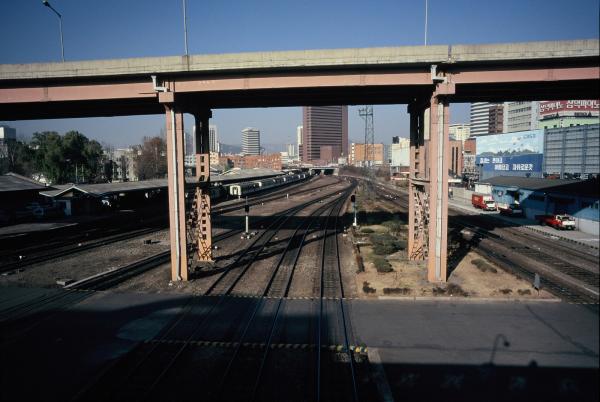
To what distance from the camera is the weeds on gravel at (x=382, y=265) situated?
68.6 feet

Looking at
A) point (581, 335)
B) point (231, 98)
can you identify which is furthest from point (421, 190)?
point (581, 335)

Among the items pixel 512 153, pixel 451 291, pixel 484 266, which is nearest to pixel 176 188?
pixel 451 291

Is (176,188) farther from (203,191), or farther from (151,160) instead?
(151,160)

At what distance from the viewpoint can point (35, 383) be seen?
33.6 feet

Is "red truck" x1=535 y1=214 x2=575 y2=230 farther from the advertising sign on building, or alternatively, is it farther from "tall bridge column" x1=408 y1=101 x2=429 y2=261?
the advertising sign on building

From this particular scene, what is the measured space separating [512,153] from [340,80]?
4923cm

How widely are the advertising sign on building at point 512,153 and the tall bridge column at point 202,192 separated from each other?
152ft

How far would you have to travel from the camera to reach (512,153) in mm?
56656

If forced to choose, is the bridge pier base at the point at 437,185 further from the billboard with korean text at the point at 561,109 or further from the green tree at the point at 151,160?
the green tree at the point at 151,160

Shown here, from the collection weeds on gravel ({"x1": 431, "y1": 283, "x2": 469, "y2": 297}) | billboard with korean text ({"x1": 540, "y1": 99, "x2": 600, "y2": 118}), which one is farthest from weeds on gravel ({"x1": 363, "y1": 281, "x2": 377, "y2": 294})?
billboard with korean text ({"x1": 540, "y1": 99, "x2": 600, "y2": 118})

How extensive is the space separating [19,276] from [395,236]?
2680 centimetres

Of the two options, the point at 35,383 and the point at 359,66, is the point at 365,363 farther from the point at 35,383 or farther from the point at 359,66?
the point at 359,66

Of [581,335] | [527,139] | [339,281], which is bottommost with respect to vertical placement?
[339,281]

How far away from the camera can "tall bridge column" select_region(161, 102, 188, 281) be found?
1909 centimetres
